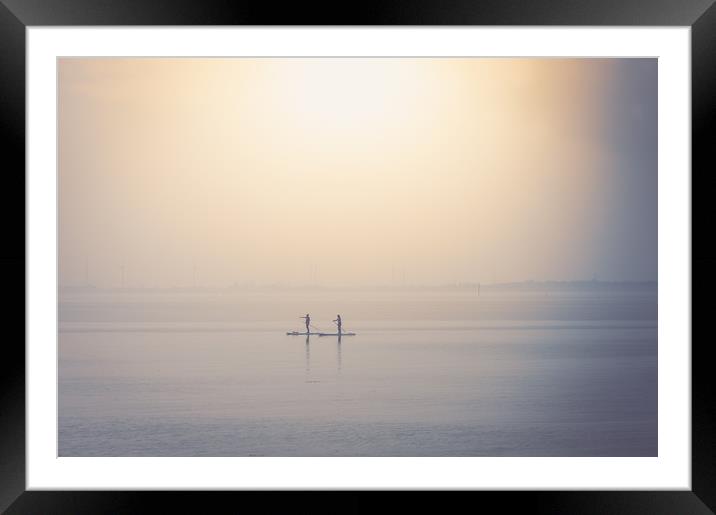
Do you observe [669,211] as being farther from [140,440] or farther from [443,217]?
[443,217]

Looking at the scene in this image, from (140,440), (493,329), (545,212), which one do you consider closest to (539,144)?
(545,212)

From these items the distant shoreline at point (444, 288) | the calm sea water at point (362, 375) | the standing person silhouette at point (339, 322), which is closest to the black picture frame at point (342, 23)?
the calm sea water at point (362, 375)

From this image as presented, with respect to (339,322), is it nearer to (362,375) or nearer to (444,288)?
(362,375)

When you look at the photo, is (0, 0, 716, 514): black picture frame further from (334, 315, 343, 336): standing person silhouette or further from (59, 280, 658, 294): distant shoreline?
(334, 315, 343, 336): standing person silhouette

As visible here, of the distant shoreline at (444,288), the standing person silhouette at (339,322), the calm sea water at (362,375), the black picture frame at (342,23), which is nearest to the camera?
the black picture frame at (342,23)

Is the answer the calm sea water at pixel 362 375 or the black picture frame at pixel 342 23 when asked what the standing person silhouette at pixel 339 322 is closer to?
the calm sea water at pixel 362 375

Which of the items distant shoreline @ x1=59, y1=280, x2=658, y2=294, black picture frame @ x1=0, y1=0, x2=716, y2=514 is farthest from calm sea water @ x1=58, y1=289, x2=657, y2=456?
black picture frame @ x1=0, y1=0, x2=716, y2=514

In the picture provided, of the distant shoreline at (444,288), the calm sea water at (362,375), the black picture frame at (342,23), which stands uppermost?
the black picture frame at (342,23)
